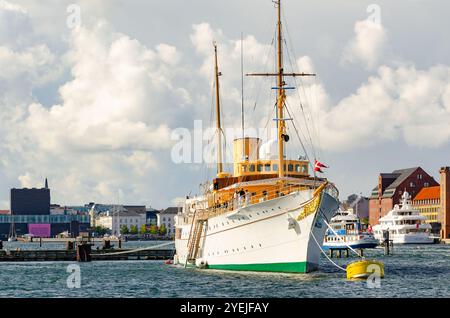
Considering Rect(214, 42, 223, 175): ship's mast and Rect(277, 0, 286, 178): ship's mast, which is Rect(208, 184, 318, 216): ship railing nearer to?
Rect(277, 0, 286, 178): ship's mast

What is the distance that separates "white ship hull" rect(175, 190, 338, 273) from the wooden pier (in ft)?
143

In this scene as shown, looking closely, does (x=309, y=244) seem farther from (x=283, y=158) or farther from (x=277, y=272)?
A: (x=283, y=158)

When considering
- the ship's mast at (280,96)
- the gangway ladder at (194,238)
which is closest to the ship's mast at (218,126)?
the gangway ladder at (194,238)

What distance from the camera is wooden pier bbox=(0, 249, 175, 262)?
107 meters

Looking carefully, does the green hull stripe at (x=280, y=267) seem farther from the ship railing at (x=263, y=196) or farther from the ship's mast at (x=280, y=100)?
the ship's mast at (x=280, y=100)

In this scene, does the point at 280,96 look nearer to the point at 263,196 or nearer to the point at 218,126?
the point at 263,196

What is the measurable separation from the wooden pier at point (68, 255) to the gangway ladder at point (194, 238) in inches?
1208

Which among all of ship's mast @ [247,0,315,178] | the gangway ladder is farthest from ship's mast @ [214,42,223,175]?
ship's mast @ [247,0,315,178]

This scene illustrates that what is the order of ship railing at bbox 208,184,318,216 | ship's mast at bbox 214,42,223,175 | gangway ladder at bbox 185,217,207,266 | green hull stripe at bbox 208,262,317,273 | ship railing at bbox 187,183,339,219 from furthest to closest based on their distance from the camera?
ship's mast at bbox 214,42,223,175 → gangway ladder at bbox 185,217,207,266 → ship railing at bbox 208,184,318,216 → ship railing at bbox 187,183,339,219 → green hull stripe at bbox 208,262,317,273

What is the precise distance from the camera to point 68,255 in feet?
358

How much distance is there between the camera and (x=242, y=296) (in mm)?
48469

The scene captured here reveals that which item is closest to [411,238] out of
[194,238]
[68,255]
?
[68,255]
